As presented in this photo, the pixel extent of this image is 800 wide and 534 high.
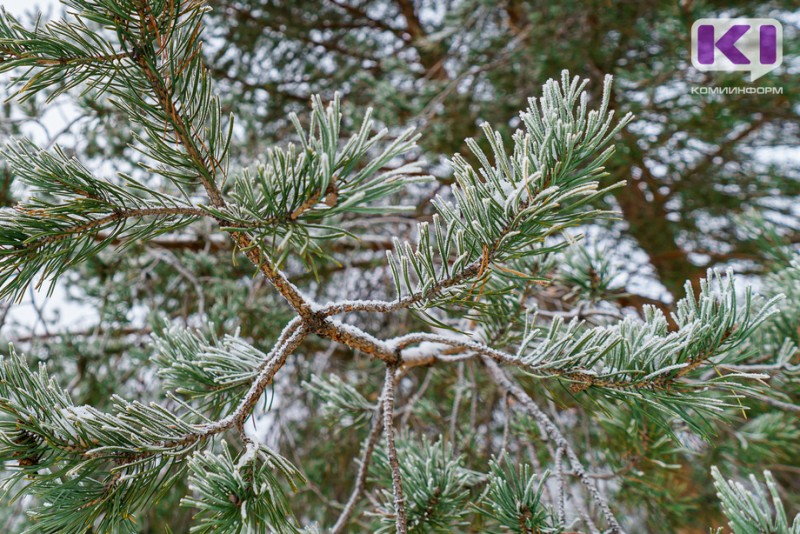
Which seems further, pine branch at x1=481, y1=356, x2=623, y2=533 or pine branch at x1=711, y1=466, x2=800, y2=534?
pine branch at x1=481, y1=356, x2=623, y2=533

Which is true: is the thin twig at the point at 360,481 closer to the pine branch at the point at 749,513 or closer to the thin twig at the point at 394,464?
the thin twig at the point at 394,464

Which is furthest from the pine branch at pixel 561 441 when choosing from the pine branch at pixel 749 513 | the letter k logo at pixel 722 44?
the letter k logo at pixel 722 44

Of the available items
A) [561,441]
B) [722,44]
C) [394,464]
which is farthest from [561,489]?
[722,44]

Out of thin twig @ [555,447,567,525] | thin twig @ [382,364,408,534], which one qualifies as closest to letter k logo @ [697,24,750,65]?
thin twig @ [555,447,567,525]

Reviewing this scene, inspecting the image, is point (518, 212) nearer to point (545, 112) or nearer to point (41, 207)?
point (545, 112)

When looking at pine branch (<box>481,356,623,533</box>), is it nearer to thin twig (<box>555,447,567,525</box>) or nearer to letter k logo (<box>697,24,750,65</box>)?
thin twig (<box>555,447,567,525</box>)

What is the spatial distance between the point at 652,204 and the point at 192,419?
241cm

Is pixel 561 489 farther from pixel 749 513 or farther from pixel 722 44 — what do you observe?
pixel 722 44

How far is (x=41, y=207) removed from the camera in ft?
1.38

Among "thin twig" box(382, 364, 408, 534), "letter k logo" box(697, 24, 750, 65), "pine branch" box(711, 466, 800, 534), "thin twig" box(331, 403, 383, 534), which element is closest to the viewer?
"pine branch" box(711, 466, 800, 534)

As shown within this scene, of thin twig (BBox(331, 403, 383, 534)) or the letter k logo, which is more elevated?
the letter k logo

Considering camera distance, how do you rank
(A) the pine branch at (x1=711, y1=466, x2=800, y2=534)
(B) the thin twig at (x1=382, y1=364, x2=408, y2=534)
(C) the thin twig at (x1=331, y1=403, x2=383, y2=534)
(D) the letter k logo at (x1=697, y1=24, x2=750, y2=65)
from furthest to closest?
1. (D) the letter k logo at (x1=697, y1=24, x2=750, y2=65)
2. (C) the thin twig at (x1=331, y1=403, x2=383, y2=534)
3. (B) the thin twig at (x1=382, y1=364, x2=408, y2=534)
4. (A) the pine branch at (x1=711, y1=466, x2=800, y2=534)

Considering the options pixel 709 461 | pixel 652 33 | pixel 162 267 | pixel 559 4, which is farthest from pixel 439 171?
pixel 709 461

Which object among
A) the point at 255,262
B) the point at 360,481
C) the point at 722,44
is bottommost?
the point at 360,481
